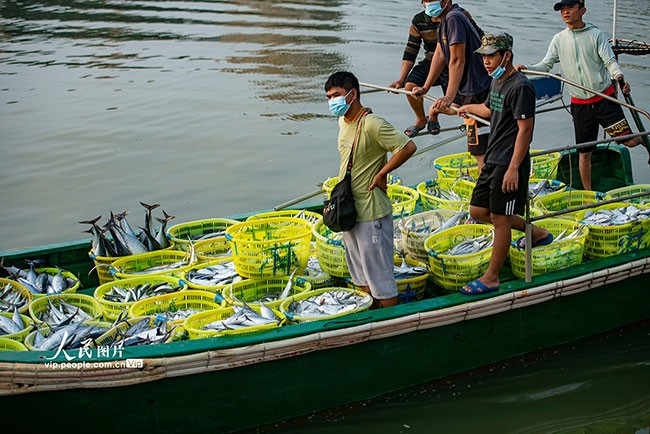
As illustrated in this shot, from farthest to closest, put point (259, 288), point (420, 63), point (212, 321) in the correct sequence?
1. point (420, 63)
2. point (259, 288)
3. point (212, 321)

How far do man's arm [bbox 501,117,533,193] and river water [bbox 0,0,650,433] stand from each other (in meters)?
1.67

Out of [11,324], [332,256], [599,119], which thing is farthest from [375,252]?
[599,119]

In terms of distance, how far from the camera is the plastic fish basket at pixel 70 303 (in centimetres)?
592

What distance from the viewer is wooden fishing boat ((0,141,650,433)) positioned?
4793mm

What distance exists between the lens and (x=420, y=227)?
7.00 meters

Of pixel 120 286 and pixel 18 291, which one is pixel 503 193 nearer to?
pixel 120 286

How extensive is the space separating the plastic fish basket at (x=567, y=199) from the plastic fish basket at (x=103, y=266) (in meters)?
3.87

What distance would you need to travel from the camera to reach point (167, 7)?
26156mm

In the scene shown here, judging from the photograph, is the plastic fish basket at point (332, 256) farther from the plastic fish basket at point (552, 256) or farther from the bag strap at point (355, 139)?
the plastic fish basket at point (552, 256)

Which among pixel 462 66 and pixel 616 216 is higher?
pixel 462 66

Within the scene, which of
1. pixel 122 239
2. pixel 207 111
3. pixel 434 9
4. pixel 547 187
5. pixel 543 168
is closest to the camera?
pixel 122 239

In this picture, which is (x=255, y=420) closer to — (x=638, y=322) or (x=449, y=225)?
(x=449, y=225)

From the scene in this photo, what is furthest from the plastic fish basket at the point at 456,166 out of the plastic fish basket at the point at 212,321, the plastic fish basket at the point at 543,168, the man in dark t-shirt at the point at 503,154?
the plastic fish basket at the point at 212,321

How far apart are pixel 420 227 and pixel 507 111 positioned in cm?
175
